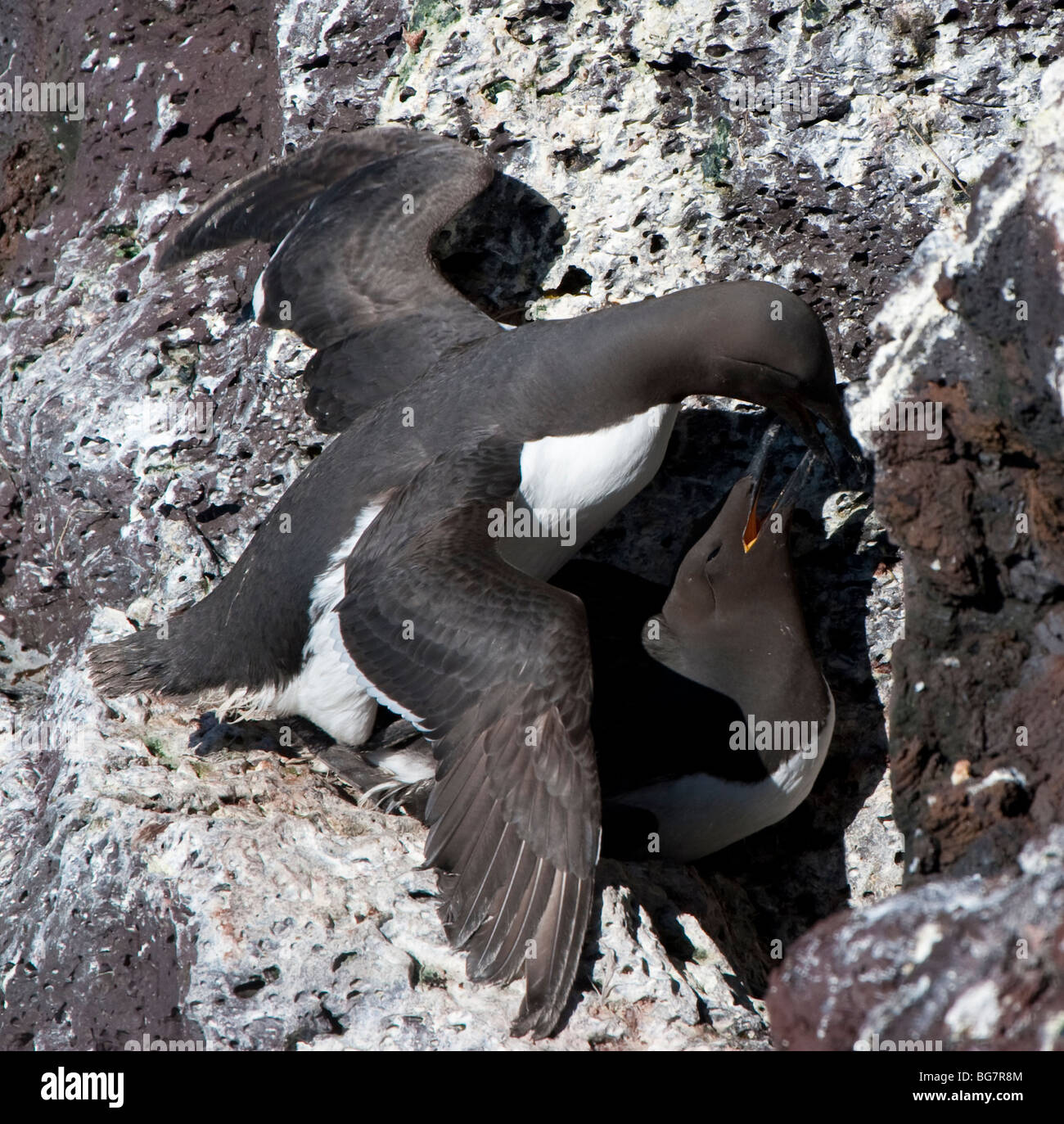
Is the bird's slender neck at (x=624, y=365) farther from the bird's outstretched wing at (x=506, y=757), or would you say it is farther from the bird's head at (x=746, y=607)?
the bird's outstretched wing at (x=506, y=757)

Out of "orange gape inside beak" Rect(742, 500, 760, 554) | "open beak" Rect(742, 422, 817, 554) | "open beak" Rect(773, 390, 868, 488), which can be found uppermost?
"open beak" Rect(773, 390, 868, 488)

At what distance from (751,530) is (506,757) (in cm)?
134

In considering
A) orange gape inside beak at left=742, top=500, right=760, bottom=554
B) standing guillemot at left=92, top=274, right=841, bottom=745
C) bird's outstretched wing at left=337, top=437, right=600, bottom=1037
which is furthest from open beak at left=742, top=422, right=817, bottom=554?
bird's outstretched wing at left=337, top=437, right=600, bottom=1037

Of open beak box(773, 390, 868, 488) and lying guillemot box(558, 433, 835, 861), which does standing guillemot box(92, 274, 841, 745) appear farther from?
lying guillemot box(558, 433, 835, 861)

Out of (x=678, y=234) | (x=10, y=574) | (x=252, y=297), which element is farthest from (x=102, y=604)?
(x=678, y=234)

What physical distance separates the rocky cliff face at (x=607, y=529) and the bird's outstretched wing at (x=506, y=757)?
0.52 ft

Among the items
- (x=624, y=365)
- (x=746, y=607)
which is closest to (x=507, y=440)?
(x=624, y=365)

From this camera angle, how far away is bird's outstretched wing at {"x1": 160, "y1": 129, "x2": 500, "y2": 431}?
177 inches

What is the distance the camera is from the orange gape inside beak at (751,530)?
4.09 metres

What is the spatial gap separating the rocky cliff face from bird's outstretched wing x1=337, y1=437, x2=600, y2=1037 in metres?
0.16

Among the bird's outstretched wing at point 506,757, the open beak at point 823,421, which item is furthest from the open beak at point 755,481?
the bird's outstretched wing at point 506,757

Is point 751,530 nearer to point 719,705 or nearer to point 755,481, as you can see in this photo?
point 755,481

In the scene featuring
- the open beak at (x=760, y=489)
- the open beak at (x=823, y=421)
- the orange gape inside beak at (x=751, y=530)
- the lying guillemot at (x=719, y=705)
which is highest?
the open beak at (x=823, y=421)

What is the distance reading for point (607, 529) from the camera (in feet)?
15.1
